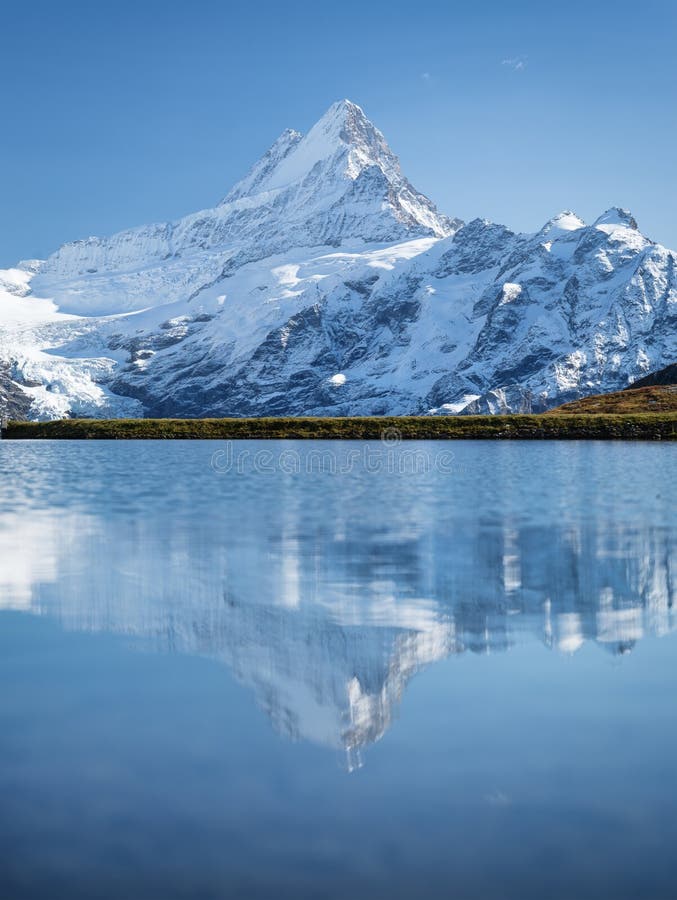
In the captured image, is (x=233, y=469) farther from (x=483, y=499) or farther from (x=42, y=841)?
(x=42, y=841)

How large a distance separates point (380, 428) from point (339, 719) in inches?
4826

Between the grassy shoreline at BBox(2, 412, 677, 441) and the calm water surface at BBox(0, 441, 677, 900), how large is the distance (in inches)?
3810

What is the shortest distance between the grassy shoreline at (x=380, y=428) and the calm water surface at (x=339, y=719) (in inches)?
3810

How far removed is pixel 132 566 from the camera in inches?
871

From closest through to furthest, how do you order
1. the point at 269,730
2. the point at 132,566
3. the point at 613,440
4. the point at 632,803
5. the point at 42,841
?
the point at 42,841, the point at 632,803, the point at 269,730, the point at 132,566, the point at 613,440

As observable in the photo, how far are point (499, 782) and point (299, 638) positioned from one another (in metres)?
6.26

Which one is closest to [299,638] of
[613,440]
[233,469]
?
[233,469]

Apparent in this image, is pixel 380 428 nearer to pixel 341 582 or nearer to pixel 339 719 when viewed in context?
pixel 341 582

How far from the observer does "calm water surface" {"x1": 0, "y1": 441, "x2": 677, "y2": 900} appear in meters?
7.70
